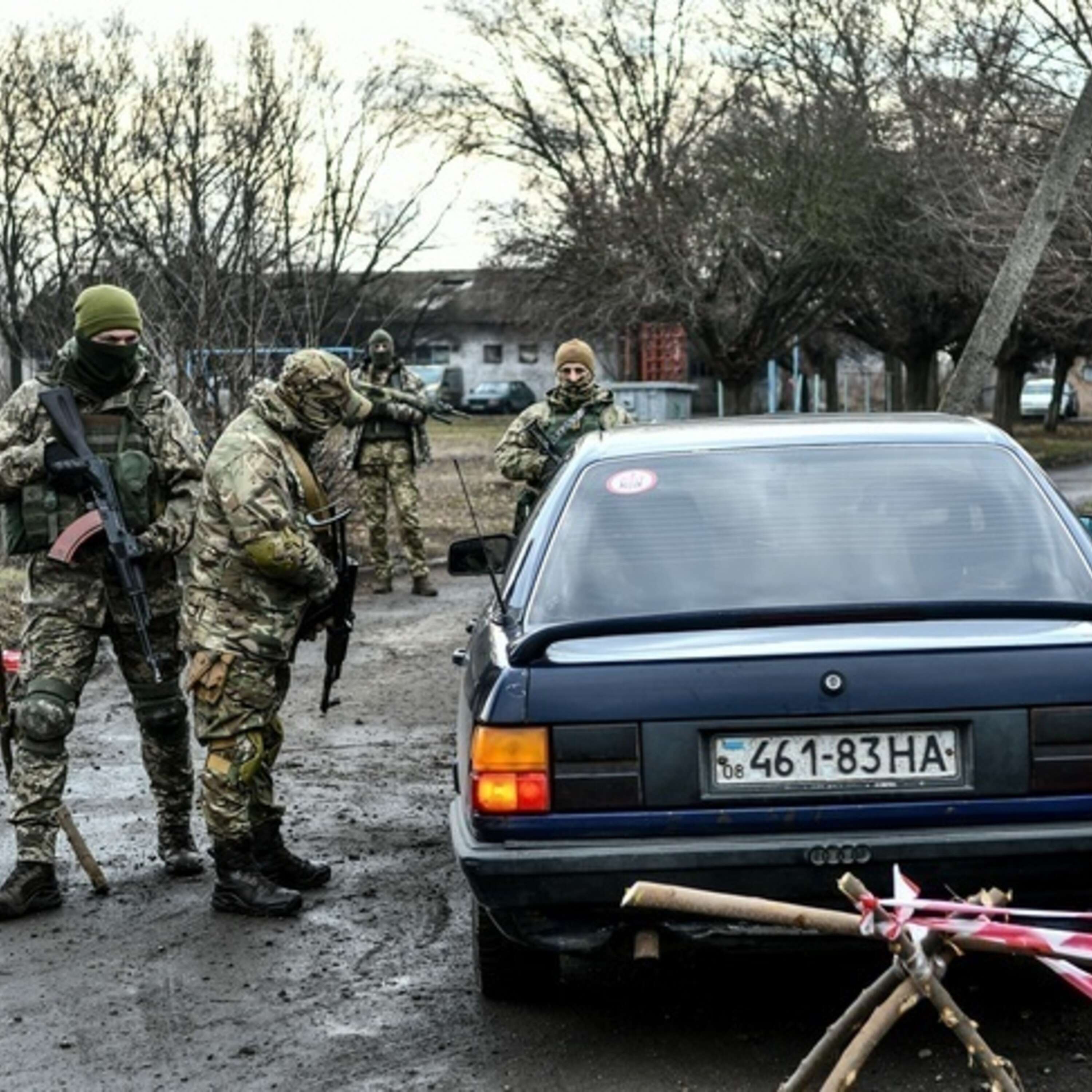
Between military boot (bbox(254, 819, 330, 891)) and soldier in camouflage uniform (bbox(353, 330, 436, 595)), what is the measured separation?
29.1ft

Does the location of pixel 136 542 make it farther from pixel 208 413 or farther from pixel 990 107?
pixel 990 107

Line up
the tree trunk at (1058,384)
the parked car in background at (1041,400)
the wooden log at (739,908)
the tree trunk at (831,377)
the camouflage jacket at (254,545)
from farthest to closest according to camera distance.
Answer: the parked car in background at (1041,400) → the tree trunk at (831,377) → the tree trunk at (1058,384) → the camouflage jacket at (254,545) → the wooden log at (739,908)

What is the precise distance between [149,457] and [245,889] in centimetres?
151

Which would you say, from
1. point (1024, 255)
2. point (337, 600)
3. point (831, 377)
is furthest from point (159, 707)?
point (831, 377)

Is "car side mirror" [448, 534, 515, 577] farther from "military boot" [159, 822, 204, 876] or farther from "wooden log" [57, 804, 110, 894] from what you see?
"wooden log" [57, 804, 110, 894]

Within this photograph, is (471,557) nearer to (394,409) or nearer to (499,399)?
(394,409)

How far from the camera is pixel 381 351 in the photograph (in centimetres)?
1622

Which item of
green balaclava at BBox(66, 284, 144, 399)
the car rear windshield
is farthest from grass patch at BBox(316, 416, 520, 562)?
the car rear windshield

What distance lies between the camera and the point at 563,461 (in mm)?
6406

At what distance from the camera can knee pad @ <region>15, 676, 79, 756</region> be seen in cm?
714

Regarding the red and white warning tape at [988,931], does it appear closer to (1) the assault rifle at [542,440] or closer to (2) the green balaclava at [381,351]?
(1) the assault rifle at [542,440]

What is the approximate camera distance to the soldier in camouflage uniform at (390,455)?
1622 cm

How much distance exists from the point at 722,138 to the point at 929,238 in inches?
149

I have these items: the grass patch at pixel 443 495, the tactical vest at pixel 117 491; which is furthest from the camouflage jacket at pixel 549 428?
the tactical vest at pixel 117 491
